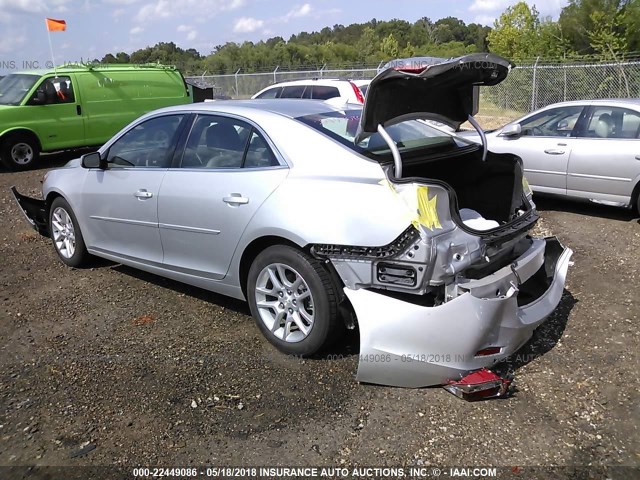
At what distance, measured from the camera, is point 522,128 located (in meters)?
7.80

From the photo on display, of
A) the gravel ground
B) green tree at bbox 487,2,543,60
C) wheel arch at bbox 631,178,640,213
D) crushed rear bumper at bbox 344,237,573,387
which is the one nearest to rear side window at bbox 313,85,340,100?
wheel arch at bbox 631,178,640,213

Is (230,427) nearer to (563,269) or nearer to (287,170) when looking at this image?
(287,170)

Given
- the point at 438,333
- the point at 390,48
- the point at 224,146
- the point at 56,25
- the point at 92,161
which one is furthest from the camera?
the point at 390,48

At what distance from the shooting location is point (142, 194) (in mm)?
4500

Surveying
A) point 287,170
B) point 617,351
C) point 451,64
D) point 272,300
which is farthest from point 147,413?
point 617,351

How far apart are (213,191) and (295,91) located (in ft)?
31.7

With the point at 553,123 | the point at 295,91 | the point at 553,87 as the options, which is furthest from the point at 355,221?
the point at 553,87

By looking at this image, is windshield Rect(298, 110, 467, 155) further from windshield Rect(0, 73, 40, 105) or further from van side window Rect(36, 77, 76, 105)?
windshield Rect(0, 73, 40, 105)

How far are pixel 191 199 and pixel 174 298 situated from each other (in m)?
1.13

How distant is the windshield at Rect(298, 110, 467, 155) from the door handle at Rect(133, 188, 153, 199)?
1421mm

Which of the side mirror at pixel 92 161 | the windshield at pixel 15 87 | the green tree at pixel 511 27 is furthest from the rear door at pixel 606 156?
the green tree at pixel 511 27

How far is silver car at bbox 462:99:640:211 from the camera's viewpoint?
6.68 m

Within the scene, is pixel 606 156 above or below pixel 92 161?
below

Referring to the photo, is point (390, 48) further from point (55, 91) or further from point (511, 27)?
point (55, 91)
